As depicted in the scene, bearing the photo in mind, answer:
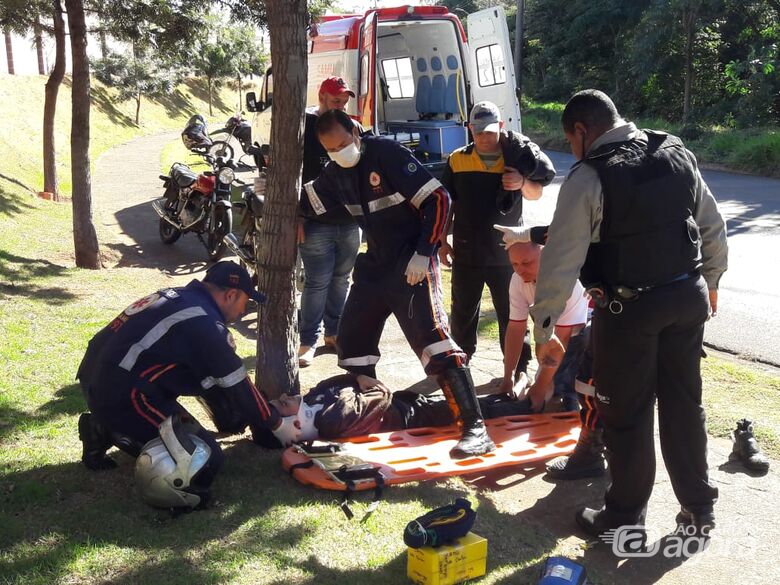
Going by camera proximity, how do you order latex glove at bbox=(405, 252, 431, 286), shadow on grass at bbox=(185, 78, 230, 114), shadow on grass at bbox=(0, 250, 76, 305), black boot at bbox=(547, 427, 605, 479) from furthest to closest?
shadow on grass at bbox=(185, 78, 230, 114) → shadow on grass at bbox=(0, 250, 76, 305) → latex glove at bbox=(405, 252, 431, 286) → black boot at bbox=(547, 427, 605, 479)

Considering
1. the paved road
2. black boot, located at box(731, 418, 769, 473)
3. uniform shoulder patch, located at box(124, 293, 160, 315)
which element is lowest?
black boot, located at box(731, 418, 769, 473)

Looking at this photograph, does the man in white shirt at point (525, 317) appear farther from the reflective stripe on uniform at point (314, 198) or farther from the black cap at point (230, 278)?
the black cap at point (230, 278)

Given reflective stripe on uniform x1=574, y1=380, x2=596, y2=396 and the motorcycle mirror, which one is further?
the motorcycle mirror

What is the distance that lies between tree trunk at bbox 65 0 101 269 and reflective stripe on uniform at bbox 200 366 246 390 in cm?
625

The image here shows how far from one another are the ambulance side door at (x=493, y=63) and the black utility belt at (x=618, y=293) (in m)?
7.09

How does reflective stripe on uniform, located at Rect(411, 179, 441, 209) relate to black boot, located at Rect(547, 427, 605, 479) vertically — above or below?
above

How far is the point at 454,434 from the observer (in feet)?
15.6

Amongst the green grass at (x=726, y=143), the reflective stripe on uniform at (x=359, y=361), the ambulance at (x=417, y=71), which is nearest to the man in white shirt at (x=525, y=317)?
the reflective stripe on uniform at (x=359, y=361)

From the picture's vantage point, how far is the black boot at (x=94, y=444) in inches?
157

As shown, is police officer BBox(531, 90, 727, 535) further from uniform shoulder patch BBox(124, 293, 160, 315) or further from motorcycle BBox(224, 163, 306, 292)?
motorcycle BBox(224, 163, 306, 292)

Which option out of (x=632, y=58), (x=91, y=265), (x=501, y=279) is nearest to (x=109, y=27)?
(x=91, y=265)

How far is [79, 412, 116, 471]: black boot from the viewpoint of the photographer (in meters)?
4.00

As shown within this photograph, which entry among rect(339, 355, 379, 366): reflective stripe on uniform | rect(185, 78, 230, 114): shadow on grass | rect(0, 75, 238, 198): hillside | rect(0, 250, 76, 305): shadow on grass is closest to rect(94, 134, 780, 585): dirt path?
rect(339, 355, 379, 366): reflective stripe on uniform

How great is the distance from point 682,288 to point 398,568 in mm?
1646
